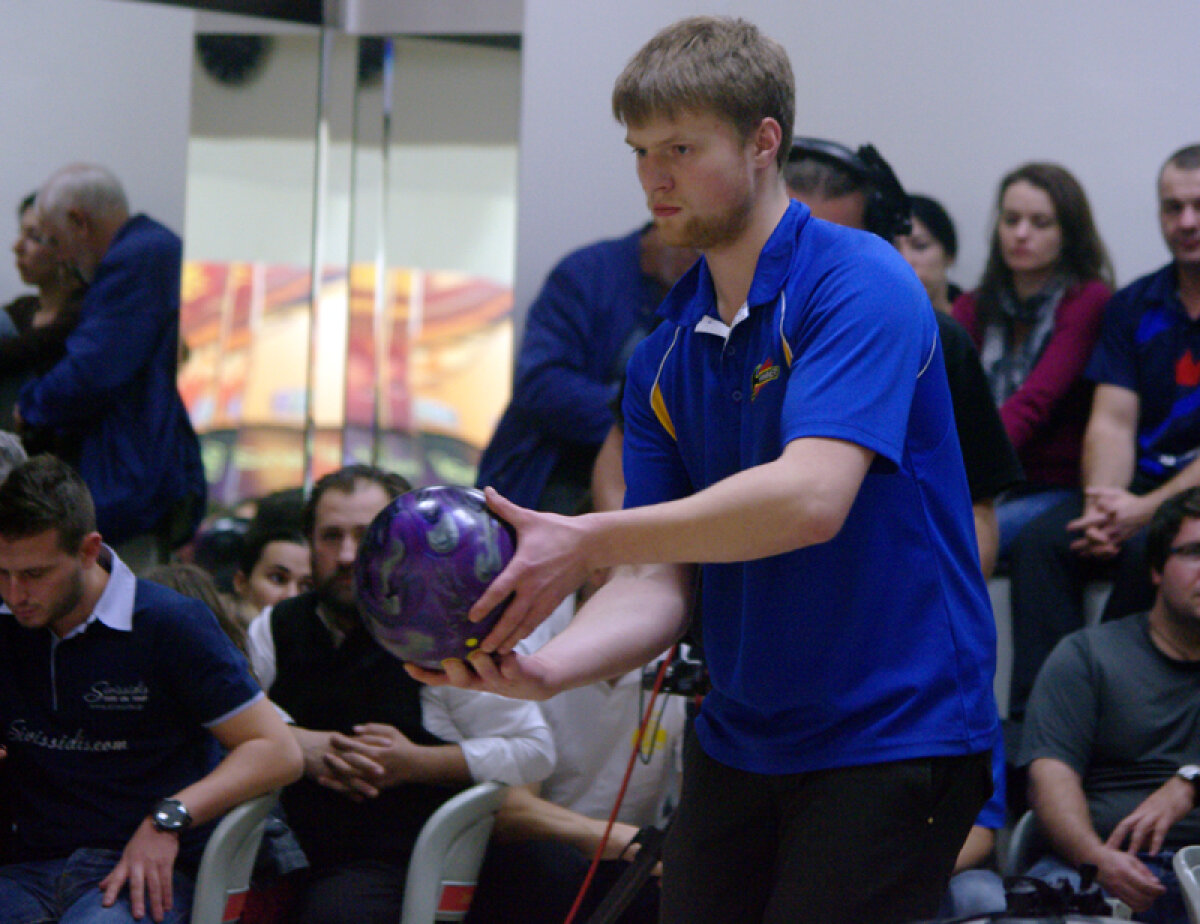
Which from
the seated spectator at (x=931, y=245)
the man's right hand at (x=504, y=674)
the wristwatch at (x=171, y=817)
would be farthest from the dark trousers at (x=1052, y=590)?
the man's right hand at (x=504, y=674)

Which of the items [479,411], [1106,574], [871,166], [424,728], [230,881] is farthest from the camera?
[479,411]

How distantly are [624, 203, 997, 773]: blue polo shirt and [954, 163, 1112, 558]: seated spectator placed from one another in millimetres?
2798

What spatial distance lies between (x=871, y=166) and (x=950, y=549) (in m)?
1.41

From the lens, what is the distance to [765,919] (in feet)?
6.20

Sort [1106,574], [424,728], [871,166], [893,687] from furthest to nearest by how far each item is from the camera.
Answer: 1. [1106,574]
2. [424,728]
3. [871,166]
4. [893,687]

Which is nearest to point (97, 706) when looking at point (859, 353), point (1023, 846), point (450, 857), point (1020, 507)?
point (450, 857)

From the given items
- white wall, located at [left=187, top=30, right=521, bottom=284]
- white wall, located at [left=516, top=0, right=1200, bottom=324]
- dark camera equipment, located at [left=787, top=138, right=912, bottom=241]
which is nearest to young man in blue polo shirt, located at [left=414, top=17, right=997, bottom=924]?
dark camera equipment, located at [left=787, top=138, right=912, bottom=241]

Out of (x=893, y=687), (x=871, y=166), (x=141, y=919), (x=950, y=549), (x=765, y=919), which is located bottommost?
(x=141, y=919)

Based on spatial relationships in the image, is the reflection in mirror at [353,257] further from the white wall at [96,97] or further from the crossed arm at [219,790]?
the crossed arm at [219,790]

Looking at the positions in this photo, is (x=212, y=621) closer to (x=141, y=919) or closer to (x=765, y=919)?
(x=141, y=919)

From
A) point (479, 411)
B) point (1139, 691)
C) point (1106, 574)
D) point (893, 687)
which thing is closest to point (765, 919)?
point (893, 687)

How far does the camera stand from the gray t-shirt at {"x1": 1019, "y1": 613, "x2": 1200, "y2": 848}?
12.4 ft

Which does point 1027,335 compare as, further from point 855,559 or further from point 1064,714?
point 855,559

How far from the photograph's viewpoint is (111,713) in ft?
10.9
